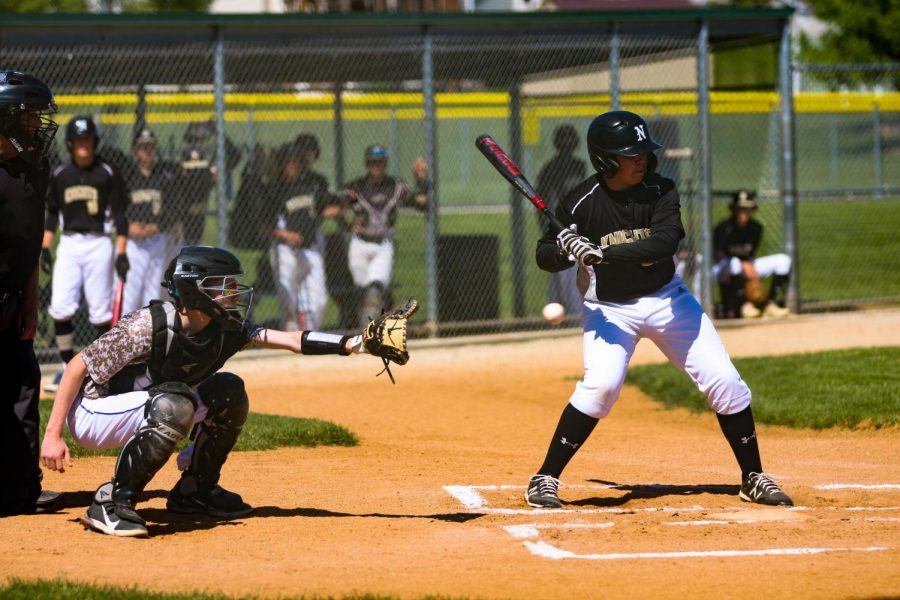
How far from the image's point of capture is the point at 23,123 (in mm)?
5418

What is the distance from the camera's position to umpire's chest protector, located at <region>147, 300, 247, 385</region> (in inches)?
200

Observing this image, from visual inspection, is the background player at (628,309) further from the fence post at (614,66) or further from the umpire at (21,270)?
the fence post at (614,66)

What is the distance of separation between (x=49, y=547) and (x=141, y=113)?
7570mm

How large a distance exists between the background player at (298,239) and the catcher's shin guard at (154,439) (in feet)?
20.3

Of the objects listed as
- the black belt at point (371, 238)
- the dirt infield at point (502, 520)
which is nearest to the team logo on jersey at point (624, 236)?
the dirt infield at point (502, 520)

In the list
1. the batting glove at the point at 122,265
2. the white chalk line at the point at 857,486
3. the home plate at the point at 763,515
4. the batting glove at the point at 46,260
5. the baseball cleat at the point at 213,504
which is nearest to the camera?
the home plate at the point at 763,515

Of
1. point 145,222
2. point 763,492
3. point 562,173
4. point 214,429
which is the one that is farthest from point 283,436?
point 562,173

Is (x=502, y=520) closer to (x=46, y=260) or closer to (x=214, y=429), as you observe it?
(x=214, y=429)

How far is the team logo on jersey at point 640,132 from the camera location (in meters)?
5.60

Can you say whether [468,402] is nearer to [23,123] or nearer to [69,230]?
[69,230]

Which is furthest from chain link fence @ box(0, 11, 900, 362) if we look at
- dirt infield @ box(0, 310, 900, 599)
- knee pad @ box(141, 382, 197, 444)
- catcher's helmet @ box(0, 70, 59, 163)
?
knee pad @ box(141, 382, 197, 444)


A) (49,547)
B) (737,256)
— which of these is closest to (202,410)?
(49,547)

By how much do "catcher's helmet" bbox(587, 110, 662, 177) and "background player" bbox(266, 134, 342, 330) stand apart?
595cm

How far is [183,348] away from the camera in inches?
203
